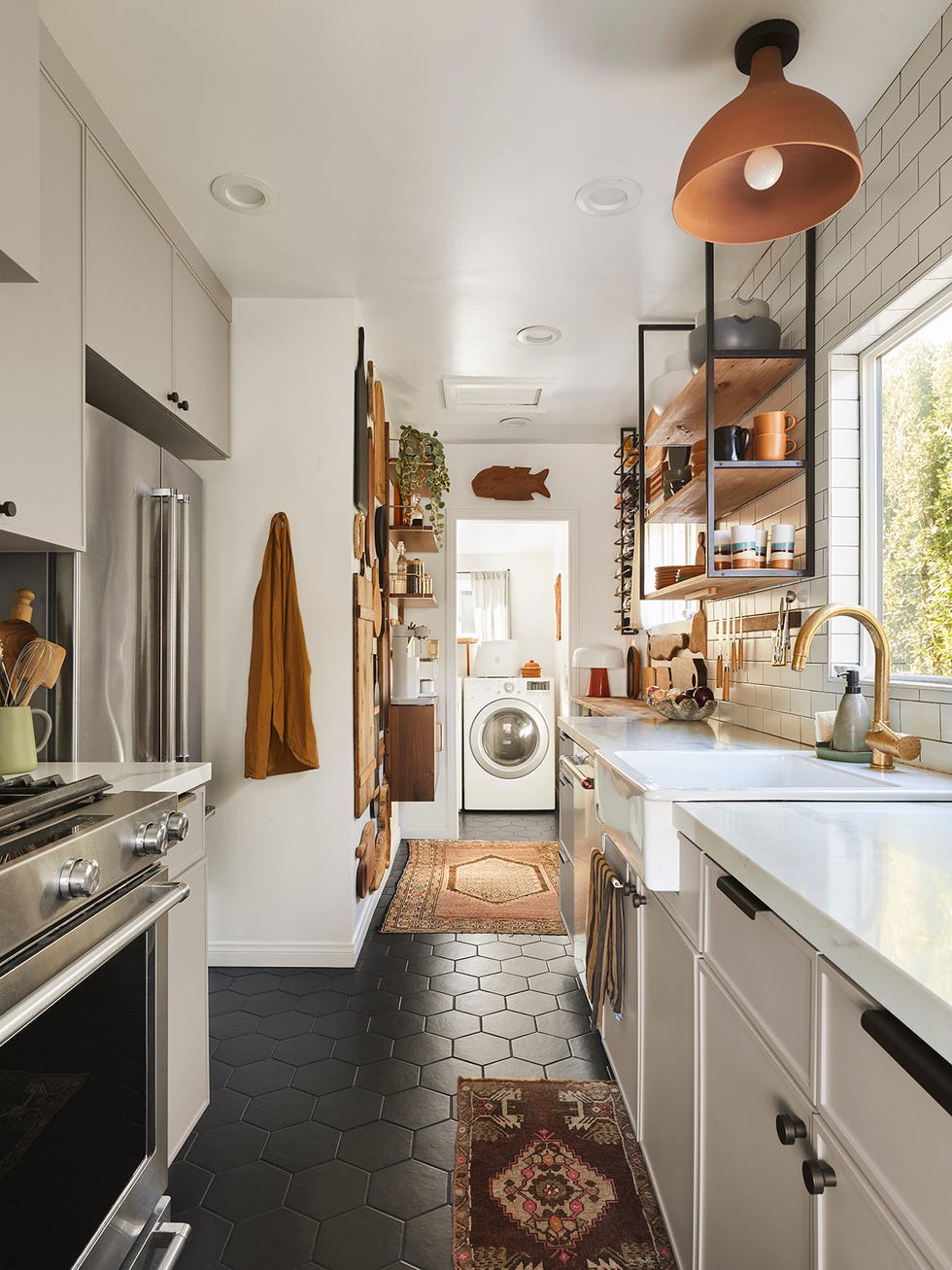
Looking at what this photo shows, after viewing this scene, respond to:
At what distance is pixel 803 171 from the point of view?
59.7 inches

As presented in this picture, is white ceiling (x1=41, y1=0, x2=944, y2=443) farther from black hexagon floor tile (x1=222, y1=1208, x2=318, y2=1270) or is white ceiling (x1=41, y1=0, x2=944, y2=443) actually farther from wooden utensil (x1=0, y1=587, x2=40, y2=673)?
black hexagon floor tile (x1=222, y1=1208, x2=318, y2=1270)

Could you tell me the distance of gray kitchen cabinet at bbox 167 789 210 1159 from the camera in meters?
1.64

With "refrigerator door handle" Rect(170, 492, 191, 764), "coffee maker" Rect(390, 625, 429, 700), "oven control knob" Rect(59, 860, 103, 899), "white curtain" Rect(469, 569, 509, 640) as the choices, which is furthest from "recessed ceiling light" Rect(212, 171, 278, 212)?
"white curtain" Rect(469, 569, 509, 640)

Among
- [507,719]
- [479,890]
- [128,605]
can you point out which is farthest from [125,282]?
[507,719]

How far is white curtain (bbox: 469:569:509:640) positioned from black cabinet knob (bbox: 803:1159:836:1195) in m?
6.89

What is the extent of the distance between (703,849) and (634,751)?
0.80m

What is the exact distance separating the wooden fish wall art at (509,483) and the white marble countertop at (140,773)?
330 centimetres

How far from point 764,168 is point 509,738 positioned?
15.5 ft

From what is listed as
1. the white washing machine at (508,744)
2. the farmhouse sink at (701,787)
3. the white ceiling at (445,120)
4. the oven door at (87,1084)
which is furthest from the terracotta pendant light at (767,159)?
the white washing machine at (508,744)

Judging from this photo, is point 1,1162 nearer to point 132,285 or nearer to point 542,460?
point 132,285

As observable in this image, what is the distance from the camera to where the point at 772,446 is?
2188mm

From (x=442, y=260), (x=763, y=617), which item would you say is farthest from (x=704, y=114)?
(x=763, y=617)

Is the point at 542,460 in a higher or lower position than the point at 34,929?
higher

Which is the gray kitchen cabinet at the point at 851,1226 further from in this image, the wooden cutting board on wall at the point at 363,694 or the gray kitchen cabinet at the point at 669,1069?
the wooden cutting board on wall at the point at 363,694
